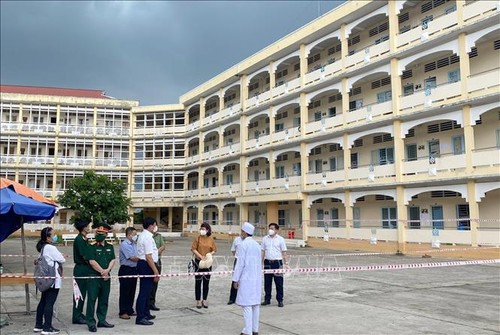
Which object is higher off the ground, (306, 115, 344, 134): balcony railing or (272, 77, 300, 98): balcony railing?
(272, 77, 300, 98): balcony railing

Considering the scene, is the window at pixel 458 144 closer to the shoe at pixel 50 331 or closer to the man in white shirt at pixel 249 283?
the man in white shirt at pixel 249 283

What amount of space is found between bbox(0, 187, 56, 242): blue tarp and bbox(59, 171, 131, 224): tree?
21.2 metres

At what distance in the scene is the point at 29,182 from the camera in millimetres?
44250

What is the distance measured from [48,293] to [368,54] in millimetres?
22363

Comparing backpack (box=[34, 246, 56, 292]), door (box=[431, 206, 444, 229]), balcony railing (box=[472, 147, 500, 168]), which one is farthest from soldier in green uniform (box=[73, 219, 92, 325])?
door (box=[431, 206, 444, 229])

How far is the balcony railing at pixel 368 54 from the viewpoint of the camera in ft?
79.5

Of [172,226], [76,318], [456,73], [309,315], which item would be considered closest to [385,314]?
[309,315]

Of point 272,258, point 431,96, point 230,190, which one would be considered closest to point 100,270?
point 272,258

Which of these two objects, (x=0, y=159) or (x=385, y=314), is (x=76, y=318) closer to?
(x=385, y=314)

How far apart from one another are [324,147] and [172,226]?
23.2 m

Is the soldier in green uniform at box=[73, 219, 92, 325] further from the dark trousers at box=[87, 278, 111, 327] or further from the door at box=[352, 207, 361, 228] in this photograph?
the door at box=[352, 207, 361, 228]

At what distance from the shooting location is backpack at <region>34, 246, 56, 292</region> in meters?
6.53

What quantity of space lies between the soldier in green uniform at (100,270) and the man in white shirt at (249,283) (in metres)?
2.14

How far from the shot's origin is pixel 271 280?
8773 mm
